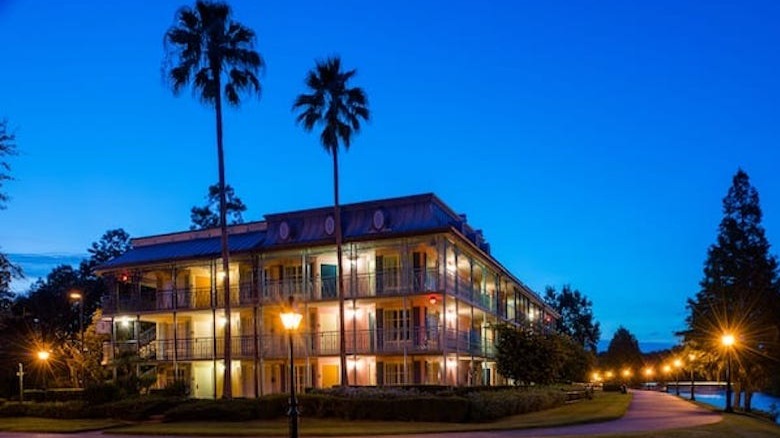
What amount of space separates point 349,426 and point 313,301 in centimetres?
1481

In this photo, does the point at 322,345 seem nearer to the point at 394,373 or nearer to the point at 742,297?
the point at 394,373

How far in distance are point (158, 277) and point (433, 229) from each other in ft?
67.6

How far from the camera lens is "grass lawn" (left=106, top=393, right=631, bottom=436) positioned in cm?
2658

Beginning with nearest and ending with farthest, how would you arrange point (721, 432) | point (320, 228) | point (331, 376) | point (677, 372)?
point (721, 432), point (331, 376), point (320, 228), point (677, 372)

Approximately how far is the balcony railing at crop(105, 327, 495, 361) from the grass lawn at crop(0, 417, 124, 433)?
8.41 meters

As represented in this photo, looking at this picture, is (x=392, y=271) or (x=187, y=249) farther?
(x=187, y=249)

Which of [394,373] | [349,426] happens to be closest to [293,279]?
[394,373]

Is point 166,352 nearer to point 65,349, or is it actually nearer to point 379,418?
point 65,349

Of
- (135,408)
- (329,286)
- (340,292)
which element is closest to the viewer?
(135,408)

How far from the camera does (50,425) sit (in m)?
33.4

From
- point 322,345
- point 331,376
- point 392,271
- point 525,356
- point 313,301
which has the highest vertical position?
point 392,271

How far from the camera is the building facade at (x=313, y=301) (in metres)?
41.0

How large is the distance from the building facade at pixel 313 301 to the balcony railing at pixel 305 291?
76 mm

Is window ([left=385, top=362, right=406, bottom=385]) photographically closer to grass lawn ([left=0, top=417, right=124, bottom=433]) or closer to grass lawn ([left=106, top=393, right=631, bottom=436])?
grass lawn ([left=106, top=393, right=631, bottom=436])
